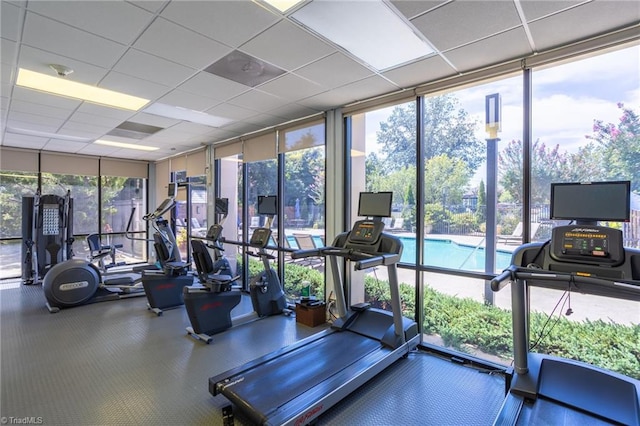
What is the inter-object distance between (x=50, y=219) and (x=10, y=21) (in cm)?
498

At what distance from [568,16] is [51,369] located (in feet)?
17.2

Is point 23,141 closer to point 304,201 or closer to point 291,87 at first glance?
point 304,201

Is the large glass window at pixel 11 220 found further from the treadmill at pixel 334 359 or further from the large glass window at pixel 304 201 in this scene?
the treadmill at pixel 334 359

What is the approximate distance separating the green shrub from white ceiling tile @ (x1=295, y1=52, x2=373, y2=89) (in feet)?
8.17

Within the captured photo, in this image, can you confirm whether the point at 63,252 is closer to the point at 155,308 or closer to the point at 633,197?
the point at 155,308

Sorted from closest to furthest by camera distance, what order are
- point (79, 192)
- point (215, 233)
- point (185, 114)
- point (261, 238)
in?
point (261, 238) → point (185, 114) → point (215, 233) → point (79, 192)

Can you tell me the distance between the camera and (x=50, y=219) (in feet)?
19.9

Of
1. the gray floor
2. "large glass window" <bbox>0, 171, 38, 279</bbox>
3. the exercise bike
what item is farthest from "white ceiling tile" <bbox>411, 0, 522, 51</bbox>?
"large glass window" <bbox>0, 171, 38, 279</bbox>

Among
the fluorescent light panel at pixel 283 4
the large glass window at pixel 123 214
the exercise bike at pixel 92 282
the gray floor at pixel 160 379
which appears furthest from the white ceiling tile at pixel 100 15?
the large glass window at pixel 123 214

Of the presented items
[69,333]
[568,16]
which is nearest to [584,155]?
[568,16]

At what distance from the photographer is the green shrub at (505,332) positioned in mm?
2682

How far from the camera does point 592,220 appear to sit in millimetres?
2219

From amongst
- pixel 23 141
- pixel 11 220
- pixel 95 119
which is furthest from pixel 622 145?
pixel 11 220

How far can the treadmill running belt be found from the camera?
2299mm
